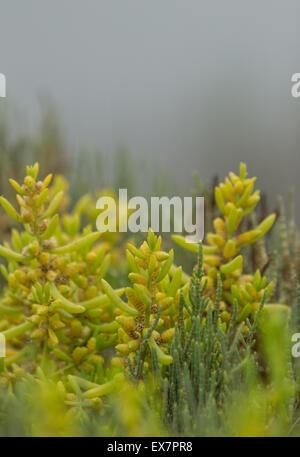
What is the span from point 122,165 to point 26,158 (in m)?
0.14

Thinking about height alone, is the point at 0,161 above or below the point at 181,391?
above

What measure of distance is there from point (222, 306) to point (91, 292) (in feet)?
0.29

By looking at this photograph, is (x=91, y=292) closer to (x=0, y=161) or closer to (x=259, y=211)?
(x=259, y=211)

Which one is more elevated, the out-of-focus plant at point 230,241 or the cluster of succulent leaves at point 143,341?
the out-of-focus plant at point 230,241

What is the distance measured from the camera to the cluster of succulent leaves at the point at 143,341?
0.93 feet

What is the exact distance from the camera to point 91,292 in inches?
14.8

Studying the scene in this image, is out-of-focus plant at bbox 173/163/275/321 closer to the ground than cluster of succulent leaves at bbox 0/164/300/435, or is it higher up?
higher up

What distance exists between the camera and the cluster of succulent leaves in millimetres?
283

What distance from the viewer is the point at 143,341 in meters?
0.31
